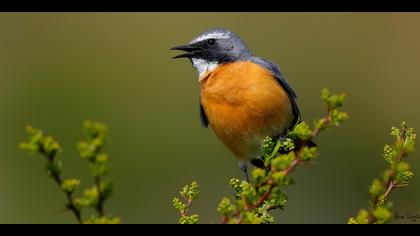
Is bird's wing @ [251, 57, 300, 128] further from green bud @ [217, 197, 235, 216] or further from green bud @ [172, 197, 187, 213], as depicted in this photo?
green bud @ [217, 197, 235, 216]

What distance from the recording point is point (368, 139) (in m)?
9.68

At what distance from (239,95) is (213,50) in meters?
0.68

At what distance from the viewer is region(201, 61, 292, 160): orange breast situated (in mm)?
5027

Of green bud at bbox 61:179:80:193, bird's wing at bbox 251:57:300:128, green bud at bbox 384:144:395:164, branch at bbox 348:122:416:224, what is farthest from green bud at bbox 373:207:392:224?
bird's wing at bbox 251:57:300:128

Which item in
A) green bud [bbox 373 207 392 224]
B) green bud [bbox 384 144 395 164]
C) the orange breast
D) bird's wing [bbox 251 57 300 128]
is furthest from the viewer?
bird's wing [bbox 251 57 300 128]

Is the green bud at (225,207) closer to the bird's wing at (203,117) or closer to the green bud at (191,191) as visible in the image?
the green bud at (191,191)

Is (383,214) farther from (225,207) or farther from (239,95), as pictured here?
(239,95)

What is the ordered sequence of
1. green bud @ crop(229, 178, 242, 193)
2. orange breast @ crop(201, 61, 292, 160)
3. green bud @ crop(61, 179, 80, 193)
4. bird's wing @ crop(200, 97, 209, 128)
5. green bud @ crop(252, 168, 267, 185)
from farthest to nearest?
bird's wing @ crop(200, 97, 209, 128)
orange breast @ crop(201, 61, 292, 160)
green bud @ crop(229, 178, 242, 193)
green bud @ crop(252, 168, 267, 185)
green bud @ crop(61, 179, 80, 193)

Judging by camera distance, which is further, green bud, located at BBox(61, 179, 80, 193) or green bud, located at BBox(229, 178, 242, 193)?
green bud, located at BBox(229, 178, 242, 193)

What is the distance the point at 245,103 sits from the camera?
5.01 meters

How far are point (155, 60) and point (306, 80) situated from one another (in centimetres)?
260

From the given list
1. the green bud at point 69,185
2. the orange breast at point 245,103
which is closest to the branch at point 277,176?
the green bud at point 69,185
